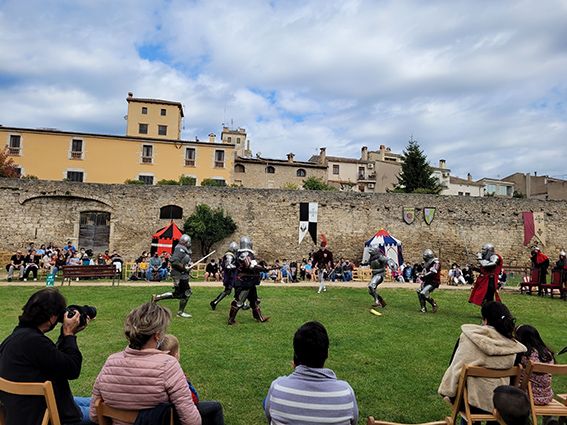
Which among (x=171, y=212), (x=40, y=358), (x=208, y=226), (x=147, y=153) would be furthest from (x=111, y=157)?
(x=40, y=358)

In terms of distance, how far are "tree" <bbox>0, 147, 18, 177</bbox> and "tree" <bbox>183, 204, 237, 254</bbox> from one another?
15404 mm

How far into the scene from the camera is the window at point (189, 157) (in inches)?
1351

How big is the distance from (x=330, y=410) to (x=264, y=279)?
57.9ft

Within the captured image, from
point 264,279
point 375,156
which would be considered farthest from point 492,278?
point 375,156

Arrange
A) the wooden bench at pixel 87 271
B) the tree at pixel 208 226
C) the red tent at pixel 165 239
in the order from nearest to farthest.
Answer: the wooden bench at pixel 87 271, the red tent at pixel 165 239, the tree at pixel 208 226

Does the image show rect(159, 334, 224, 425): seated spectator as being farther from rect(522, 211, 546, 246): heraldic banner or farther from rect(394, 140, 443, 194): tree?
rect(394, 140, 443, 194): tree

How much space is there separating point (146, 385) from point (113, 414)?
0.32m

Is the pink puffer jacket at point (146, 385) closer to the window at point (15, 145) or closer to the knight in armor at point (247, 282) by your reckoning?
the knight in armor at point (247, 282)

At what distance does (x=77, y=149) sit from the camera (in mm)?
32500

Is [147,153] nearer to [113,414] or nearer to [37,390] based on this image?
[37,390]

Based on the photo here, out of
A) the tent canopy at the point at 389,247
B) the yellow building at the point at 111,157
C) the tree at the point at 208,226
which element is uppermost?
the yellow building at the point at 111,157

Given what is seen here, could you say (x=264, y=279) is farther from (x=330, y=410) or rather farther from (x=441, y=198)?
(x=330, y=410)

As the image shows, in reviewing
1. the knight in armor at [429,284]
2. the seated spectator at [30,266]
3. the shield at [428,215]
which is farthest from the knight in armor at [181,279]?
the shield at [428,215]

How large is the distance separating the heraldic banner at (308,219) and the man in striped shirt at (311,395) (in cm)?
2345
